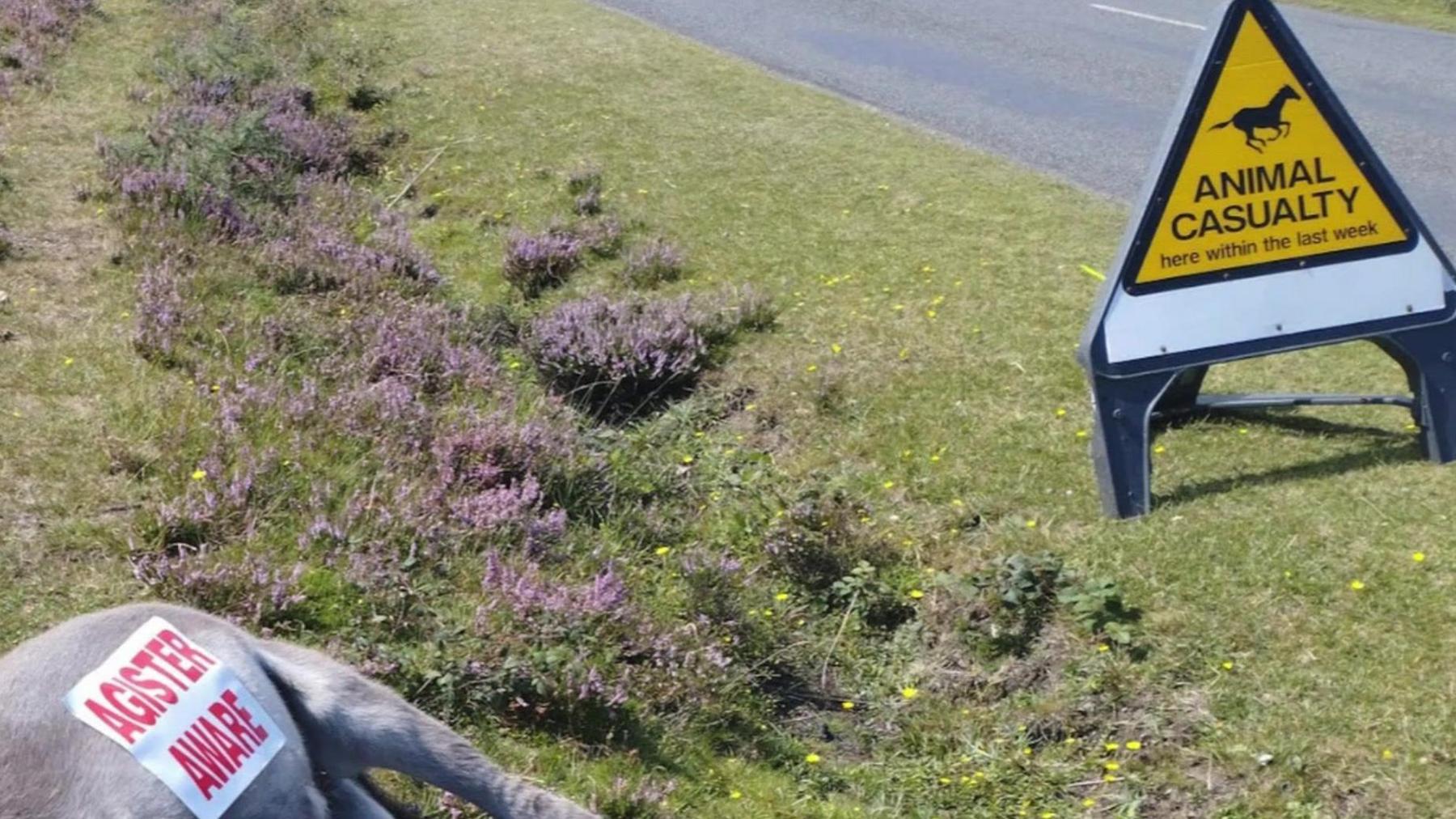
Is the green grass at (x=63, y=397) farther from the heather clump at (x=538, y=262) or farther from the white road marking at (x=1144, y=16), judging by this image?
the white road marking at (x=1144, y=16)

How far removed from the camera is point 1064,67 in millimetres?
14812

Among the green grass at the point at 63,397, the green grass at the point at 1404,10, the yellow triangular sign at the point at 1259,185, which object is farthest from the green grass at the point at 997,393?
the green grass at the point at 1404,10

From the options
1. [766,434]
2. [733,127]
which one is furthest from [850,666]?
[733,127]

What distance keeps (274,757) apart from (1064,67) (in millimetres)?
12564

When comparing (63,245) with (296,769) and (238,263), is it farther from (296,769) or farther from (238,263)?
(296,769)

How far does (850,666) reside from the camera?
5.91m

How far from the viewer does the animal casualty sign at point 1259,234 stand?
591 centimetres

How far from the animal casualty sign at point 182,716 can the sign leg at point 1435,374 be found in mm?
4560

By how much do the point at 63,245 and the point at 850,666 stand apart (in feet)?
17.9

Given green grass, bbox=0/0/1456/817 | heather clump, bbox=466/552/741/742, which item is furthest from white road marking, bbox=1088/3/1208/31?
heather clump, bbox=466/552/741/742

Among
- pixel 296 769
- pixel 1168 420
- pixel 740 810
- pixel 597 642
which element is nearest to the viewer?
pixel 296 769

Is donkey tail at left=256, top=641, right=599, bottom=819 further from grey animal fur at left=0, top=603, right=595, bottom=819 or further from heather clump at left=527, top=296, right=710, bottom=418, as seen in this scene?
heather clump at left=527, top=296, right=710, bottom=418

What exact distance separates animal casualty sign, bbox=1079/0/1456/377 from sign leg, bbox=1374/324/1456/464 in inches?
Result: 2.2

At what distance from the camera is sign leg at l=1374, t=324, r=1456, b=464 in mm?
6098
